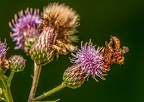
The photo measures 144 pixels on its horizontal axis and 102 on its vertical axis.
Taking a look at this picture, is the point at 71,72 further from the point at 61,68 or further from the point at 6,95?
the point at 61,68

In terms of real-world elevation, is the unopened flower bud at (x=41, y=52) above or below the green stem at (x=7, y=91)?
above

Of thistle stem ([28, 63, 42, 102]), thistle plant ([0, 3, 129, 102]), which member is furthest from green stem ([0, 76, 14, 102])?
thistle stem ([28, 63, 42, 102])

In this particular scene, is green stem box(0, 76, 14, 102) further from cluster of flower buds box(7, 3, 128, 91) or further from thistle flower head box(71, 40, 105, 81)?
thistle flower head box(71, 40, 105, 81)

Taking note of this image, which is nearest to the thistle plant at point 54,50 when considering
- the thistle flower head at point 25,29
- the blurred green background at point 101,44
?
the thistle flower head at point 25,29

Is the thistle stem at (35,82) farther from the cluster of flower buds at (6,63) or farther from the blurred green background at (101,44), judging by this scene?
the blurred green background at (101,44)

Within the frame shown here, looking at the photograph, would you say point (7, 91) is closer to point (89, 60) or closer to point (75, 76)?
point (75, 76)

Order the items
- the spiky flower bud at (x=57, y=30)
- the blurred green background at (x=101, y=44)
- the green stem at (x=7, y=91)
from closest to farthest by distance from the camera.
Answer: the green stem at (x=7, y=91) → the spiky flower bud at (x=57, y=30) → the blurred green background at (x=101, y=44)

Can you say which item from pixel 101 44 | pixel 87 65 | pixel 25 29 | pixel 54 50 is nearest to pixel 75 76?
pixel 87 65
